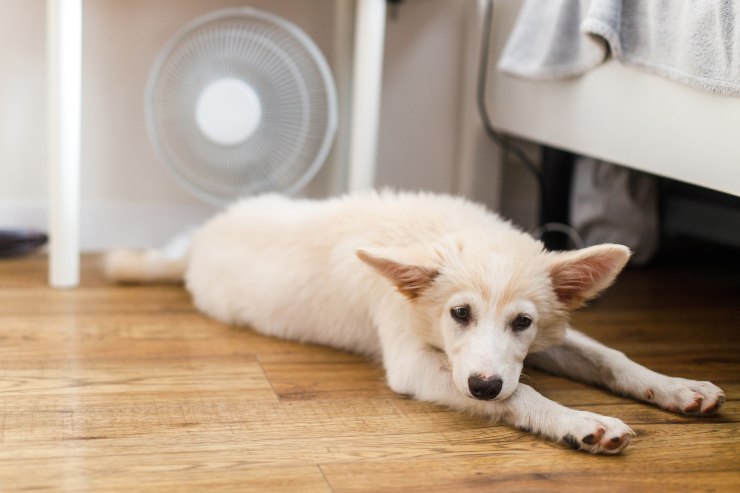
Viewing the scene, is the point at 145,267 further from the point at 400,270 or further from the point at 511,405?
the point at 511,405

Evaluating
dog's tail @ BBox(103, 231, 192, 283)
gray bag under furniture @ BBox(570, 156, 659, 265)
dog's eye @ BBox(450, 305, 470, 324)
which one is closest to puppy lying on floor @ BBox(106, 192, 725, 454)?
dog's eye @ BBox(450, 305, 470, 324)

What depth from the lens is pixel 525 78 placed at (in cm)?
243

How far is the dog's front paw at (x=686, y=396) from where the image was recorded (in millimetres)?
1645

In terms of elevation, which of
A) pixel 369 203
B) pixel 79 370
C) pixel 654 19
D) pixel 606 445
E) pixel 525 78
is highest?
pixel 654 19

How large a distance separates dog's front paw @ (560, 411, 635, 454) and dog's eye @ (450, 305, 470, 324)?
0.24 m

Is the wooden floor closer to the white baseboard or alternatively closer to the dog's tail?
the dog's tail

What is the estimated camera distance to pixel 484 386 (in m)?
1.51

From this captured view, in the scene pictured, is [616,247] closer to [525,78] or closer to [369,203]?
[369,203]

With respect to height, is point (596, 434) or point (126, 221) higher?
point (596, 434)

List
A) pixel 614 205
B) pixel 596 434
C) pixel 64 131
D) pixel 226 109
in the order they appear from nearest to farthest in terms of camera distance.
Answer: pixel 596 434 → pixel 64 131 → pixel 226 109 → pixel 614 205

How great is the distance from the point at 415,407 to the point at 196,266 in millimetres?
820

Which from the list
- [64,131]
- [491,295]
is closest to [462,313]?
[491,295]

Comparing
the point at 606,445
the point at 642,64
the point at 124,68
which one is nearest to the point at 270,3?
the point at 124,68

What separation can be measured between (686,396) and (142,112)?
1.87m
